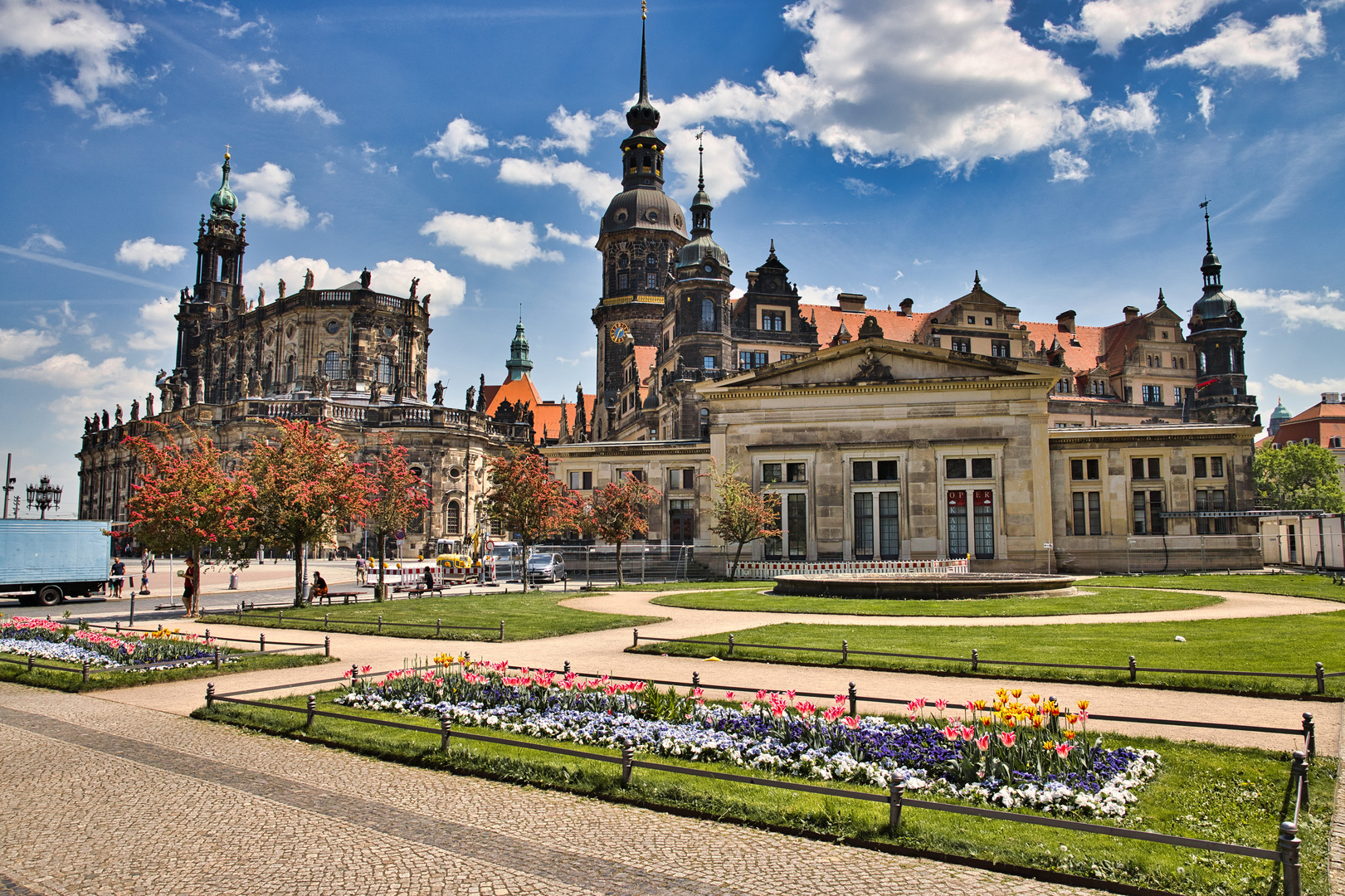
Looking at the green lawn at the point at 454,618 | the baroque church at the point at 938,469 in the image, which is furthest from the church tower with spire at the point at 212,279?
the green lawn at the point at 454,618

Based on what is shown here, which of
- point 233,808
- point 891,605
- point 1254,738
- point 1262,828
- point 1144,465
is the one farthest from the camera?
point 1144,465

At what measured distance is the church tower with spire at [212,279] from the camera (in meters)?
104

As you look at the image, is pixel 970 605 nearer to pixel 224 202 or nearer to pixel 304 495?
pixel 304 495

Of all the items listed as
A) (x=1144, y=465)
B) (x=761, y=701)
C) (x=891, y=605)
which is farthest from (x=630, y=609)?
(x=1144, y=465)

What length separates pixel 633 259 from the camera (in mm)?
94688

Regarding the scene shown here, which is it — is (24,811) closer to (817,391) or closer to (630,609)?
(630,609)

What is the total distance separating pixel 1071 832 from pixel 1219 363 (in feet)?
293

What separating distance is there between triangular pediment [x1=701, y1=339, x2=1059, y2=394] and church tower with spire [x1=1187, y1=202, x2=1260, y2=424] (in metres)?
46.3

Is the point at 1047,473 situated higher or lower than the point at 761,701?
higher

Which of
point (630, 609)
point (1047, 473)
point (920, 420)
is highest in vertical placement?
point (920, 420)

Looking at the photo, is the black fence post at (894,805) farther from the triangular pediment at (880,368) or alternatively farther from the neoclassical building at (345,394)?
the neoclassical building at (345,394)

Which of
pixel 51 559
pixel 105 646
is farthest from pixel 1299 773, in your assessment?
pixel 51 559

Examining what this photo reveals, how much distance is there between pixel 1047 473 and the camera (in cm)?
4459

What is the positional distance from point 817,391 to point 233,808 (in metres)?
41.3
